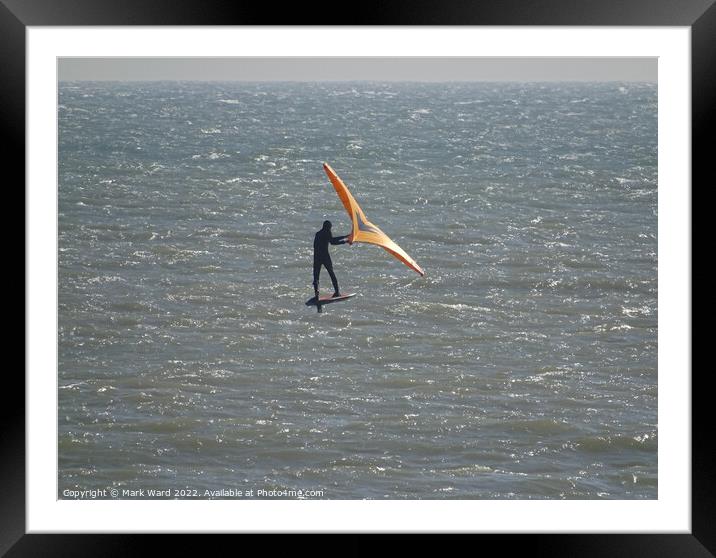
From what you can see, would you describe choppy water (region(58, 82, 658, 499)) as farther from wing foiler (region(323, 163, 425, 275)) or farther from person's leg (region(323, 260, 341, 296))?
wing foiler (region(323, 163, 425, 275))

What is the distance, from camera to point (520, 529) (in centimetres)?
1074

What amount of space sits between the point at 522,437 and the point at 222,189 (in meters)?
13.6

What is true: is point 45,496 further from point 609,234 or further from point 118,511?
point 609,234

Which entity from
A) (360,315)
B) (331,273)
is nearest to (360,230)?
(331,273)

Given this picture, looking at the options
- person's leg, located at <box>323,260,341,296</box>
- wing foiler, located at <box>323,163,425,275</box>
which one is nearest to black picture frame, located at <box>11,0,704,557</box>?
wing foiler, located at <box>323,163,425,275</box>
